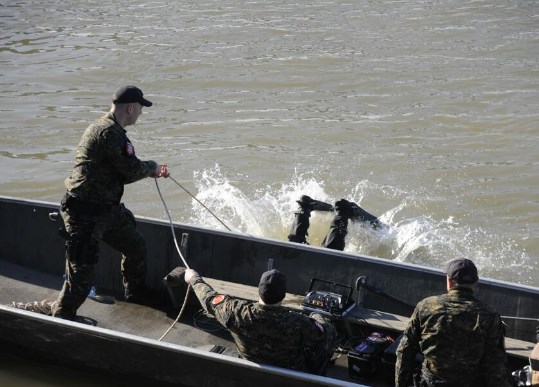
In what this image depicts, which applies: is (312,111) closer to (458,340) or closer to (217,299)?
(217,299)

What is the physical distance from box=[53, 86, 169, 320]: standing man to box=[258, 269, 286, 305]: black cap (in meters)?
1.81

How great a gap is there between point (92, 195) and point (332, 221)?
8.84 feet

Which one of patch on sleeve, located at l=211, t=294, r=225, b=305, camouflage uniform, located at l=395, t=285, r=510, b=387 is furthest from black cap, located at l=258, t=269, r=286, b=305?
camouflage uniform, located at l=395, t=285, r=510, b=387

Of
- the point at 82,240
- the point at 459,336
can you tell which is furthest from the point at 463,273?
the point at 82,240

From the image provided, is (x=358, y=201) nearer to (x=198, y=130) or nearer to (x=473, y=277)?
(x=198, y=130)

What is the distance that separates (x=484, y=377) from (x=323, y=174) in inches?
303

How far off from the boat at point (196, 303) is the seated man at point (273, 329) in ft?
0.40

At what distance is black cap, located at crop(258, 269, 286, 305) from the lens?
555 centimetres

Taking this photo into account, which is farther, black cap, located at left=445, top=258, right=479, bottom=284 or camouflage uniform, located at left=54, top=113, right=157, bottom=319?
camouflage uniform, located at left=54, top=113, right=157, bottom=319

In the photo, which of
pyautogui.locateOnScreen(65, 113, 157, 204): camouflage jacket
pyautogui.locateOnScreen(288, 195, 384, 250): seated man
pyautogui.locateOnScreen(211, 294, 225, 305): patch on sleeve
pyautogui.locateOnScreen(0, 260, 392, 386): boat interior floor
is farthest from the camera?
pyautogui.locateOnScreen(288, 195, 384, 250): seated man

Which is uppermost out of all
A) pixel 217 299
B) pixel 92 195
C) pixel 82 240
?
pixel 92 195

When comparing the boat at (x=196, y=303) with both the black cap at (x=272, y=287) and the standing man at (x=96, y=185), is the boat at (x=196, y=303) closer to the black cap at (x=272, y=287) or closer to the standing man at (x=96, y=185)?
the standing man at (x=96, y=185)

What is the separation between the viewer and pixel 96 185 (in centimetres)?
693

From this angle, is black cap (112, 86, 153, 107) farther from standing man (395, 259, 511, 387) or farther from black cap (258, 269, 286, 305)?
standing man (395, 259, 511, 387)
